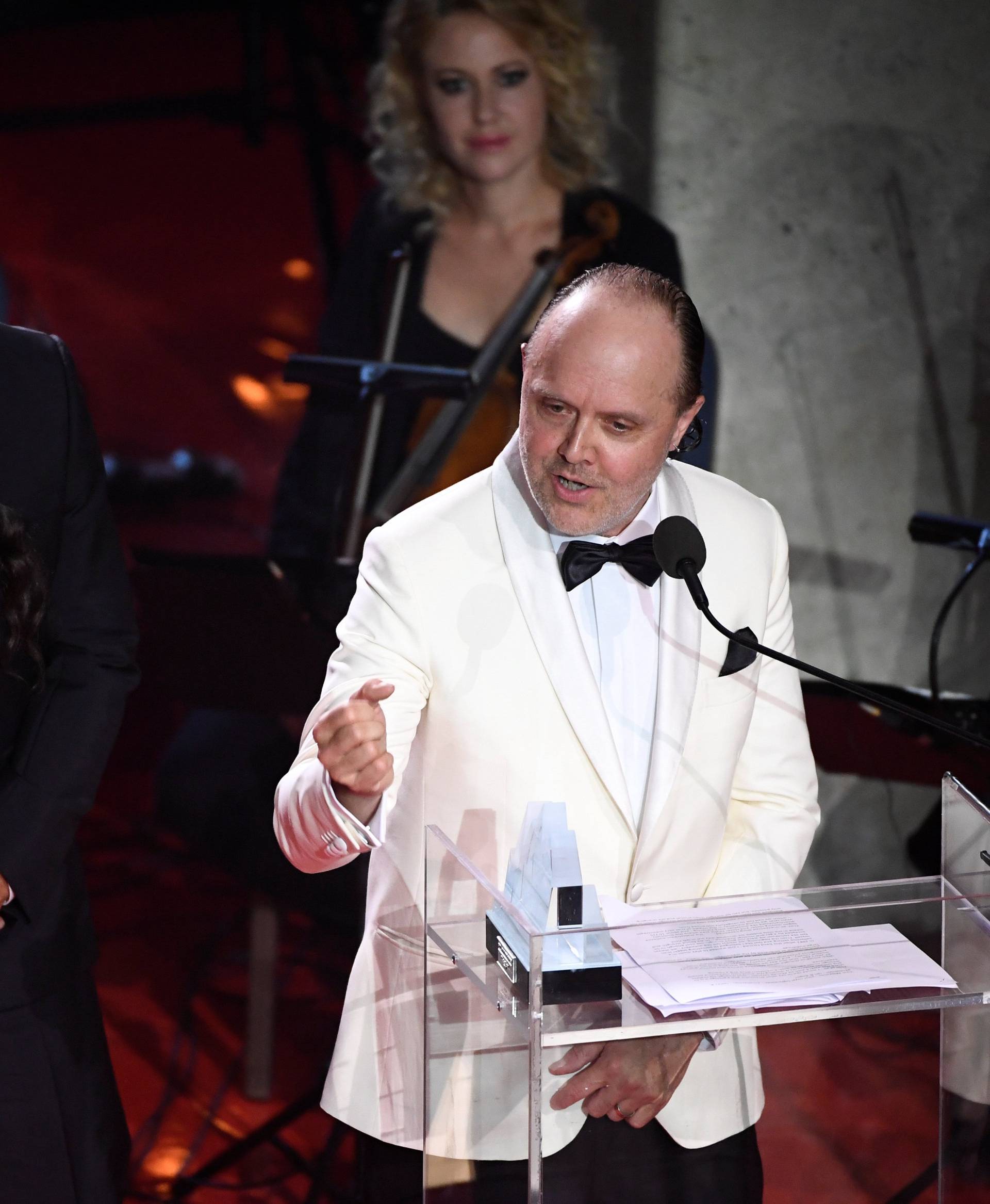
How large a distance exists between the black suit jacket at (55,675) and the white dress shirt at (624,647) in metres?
0.64

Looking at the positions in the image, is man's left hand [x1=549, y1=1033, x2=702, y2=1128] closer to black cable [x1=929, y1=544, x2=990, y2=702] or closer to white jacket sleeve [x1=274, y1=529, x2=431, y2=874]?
white jacket sleeve [x1=274, y1=529, x2=431, y2=874]

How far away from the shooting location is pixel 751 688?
76.2 inches

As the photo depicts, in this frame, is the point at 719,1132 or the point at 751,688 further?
the point at 751,688

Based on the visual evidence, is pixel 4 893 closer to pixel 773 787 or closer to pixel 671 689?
pixel 671 689

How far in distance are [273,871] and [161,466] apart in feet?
4.86

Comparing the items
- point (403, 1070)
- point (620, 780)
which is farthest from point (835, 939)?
point (403, 1070)

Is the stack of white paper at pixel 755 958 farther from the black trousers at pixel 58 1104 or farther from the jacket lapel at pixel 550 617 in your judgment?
the black trousers at pixel 58 1104

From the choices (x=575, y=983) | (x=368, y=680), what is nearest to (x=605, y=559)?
(x=368, y=680)

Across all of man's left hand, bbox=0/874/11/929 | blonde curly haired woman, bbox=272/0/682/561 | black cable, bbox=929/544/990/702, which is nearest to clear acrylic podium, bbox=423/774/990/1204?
man's left hand, bbox=0/874/11/929

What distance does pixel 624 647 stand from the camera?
1.93 meters

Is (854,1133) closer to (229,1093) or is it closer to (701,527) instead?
(701,527)

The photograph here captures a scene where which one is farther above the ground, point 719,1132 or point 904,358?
point 904,358

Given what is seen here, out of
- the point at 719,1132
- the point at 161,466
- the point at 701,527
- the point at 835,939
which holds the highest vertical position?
the point at 161,466

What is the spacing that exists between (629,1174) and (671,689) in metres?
0.60
